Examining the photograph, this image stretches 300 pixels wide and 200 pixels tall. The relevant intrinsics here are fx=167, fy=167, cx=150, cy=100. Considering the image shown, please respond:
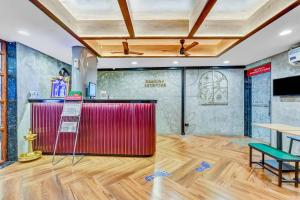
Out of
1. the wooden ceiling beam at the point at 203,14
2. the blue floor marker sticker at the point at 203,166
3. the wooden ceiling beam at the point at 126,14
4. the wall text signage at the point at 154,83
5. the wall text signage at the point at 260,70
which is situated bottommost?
the blue floor marker sticker at the point at 203,166

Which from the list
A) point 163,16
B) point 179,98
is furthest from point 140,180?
point 179,98

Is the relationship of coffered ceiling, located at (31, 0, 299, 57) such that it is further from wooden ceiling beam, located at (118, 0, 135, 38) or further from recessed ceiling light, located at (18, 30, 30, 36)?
recessed ceiling light, located at (18, 30, 30, 36)

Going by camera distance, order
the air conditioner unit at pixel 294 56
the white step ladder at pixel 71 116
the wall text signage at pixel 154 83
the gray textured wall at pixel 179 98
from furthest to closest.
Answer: the wall text signage at pixel 154 83 → the gray textured wall at pixel 179 98 → the air conditioner unit at pixel 294 56 → the white step ladder at pixel 71 116

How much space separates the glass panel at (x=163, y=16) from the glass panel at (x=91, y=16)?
1.06ft

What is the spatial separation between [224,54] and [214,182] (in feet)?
11.2

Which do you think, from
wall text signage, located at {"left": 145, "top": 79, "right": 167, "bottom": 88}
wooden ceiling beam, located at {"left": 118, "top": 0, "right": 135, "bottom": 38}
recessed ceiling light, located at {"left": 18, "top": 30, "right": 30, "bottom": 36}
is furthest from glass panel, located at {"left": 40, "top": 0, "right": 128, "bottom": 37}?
wall text signage, located at {"left": 145, "top": 79, "right": 167, "bottom": 88}

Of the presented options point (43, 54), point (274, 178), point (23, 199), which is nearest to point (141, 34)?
point (43, 54)

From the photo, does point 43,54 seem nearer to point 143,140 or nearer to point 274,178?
point 143,140

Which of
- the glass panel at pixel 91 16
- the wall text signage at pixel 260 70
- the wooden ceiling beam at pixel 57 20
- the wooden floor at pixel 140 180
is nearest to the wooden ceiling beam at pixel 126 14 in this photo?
the glass panel at pixel 91 16

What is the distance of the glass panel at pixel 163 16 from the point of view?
282cm

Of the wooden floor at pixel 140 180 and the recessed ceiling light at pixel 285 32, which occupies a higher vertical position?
the recessed ceiling light at pixel 285 32

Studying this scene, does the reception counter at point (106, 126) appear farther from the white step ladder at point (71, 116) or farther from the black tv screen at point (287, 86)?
the black tv screen at point (287, 86)

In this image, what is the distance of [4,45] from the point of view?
347 centimetres

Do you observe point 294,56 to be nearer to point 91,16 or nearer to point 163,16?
point 163,16
